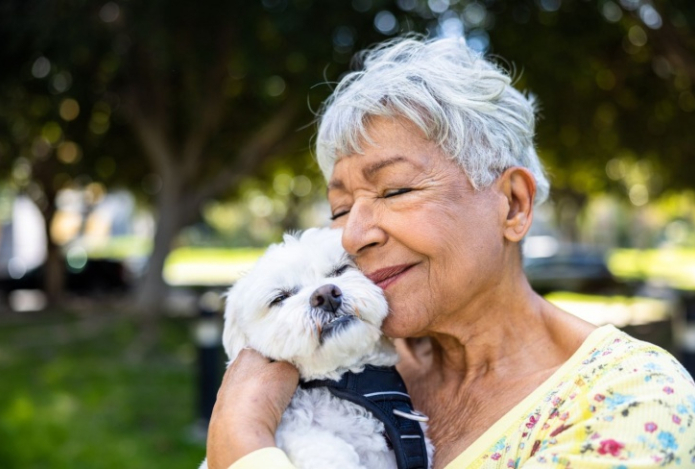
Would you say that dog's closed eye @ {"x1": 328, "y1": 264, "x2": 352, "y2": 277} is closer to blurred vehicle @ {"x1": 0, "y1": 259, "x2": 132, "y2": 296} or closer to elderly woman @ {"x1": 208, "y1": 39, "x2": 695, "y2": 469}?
elderly woman @ {"x1": 208, "y1": 39, "x2": 695, "y2": 469}

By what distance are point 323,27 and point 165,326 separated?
982 centimetres

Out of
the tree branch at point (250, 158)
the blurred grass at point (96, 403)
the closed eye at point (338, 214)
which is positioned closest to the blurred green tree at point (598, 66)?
the tree branch at point (250, 158)

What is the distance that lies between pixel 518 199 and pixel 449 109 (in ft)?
1.15

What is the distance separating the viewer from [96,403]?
30.7ft

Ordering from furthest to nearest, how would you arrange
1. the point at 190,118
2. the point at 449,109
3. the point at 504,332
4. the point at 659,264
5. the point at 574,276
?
the point at 659,264, the point at 574,276, the point at 190,118, the point at 504,332, the point at 449,109

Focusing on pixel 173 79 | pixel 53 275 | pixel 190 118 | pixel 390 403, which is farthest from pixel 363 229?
pixel 53 275

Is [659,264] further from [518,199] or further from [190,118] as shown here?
[518,199]

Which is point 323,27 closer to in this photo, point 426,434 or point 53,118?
point 53,118

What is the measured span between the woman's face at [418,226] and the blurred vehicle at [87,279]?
2543 centimetres

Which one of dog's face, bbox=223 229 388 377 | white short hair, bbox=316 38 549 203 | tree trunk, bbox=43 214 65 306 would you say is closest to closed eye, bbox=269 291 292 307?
dog's face, bbox=223 229 388 377

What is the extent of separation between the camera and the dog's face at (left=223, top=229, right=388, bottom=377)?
80.9 inches

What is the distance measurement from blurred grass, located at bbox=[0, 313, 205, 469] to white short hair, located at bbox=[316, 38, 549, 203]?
17.9 feet

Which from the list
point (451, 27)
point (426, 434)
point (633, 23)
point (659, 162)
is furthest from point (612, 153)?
point (426, 434)

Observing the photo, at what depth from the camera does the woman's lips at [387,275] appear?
2.08 meters
